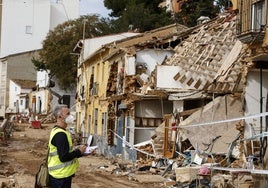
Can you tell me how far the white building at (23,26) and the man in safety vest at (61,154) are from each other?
68.7m

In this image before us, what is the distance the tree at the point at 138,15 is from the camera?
166 feet

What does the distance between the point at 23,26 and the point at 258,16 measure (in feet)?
221

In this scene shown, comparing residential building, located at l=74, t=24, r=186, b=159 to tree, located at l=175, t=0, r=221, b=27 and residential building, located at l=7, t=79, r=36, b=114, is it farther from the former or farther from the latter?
residential building, located at l=7, t=79, r=36, b=114

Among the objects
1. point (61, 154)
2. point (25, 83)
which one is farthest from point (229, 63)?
point (25, 83)

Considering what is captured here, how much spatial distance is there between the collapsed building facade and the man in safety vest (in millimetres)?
3724

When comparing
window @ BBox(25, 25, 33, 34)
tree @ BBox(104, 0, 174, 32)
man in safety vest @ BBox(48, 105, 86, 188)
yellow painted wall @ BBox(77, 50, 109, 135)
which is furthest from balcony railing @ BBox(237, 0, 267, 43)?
window @ BBox(25, 25, 33, 34)

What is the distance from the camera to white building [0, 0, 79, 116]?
76.9m

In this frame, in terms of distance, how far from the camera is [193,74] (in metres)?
20.9

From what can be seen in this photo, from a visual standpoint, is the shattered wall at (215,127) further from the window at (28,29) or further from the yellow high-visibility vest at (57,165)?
the window at (28,29)

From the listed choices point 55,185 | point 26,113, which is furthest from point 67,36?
point 55,185

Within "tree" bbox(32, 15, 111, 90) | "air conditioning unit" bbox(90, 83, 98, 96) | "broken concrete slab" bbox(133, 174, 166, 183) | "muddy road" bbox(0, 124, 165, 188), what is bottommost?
A: "muddy road" bbox(0, 124, 165, 188)

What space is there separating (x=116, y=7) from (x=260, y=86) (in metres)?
42.5

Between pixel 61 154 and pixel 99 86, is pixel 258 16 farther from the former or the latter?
pixel 99 86

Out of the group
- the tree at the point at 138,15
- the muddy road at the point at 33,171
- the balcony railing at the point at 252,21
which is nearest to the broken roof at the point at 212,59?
the balcony railing at the point at 252,21
